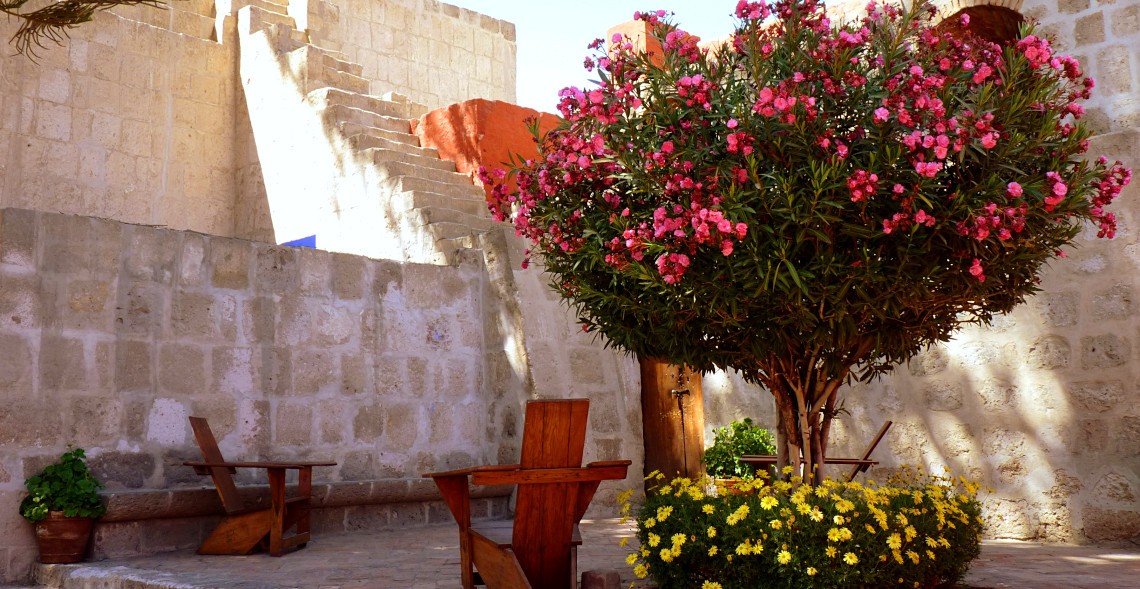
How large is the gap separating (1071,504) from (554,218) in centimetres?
412

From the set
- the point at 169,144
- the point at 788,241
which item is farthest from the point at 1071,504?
the point at 169,144

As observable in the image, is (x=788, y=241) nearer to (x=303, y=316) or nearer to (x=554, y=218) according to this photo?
(x=554, y=218)

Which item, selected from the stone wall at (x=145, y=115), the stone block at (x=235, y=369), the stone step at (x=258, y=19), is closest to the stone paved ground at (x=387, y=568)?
the stone block at (x=235, y=369)

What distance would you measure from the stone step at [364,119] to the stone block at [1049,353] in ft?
19.2

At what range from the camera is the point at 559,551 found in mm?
4254

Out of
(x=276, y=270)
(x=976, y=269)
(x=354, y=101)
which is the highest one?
(x=354, y=101)

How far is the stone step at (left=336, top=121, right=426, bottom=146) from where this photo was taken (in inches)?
369

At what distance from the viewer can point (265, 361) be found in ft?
21.9

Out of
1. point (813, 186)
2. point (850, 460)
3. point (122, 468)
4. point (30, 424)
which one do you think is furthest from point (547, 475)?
point (30, 424)

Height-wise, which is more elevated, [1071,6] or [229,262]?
[1071,6]

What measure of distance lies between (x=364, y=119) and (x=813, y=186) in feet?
21.5

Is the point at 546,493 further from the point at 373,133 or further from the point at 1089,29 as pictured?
the point at 373,133

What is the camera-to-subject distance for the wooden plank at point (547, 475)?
13.3ft

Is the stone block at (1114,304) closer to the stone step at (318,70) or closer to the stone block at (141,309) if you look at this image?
the stone block at (141,309)
